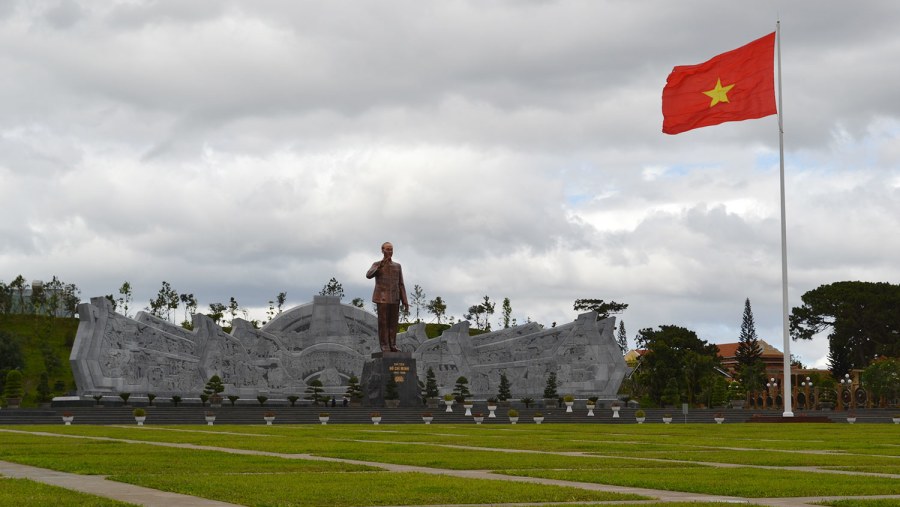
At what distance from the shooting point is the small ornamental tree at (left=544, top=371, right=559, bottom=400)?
6700 cm

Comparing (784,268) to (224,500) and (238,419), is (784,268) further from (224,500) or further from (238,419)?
(224,500)

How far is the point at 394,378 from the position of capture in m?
50.5

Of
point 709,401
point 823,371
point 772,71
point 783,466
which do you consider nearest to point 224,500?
point 783,466

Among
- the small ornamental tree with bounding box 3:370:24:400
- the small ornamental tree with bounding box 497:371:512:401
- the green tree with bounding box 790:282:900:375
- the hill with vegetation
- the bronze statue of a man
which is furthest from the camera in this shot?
the green tree with bounding box 790:282:900:375

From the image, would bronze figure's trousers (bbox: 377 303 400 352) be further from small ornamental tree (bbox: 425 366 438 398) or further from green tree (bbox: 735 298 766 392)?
green tree (bbox: 735 298 766 392)

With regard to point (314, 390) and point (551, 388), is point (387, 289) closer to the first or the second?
point (314, 390)

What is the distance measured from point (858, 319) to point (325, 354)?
46402 millimetres

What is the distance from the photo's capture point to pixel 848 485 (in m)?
11.9

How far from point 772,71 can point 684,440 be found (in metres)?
14.2

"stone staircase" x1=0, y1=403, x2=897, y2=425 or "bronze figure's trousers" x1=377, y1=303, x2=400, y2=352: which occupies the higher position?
"bronze figure's trousers" x1=377, y1=303, x2=400, y2=352

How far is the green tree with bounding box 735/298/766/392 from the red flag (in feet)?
155

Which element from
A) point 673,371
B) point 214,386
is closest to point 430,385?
point 214,386

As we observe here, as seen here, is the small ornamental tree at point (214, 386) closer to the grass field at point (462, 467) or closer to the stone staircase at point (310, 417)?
the stone staircase at point (310, 417)

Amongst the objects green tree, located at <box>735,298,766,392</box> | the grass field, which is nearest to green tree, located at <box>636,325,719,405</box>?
green tree, located at <box>735,298,766,392</box>
